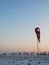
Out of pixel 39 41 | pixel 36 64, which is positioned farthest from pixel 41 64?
pixel 39 41

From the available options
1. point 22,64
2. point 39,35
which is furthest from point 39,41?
point 22,64

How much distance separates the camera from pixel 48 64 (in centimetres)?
4612

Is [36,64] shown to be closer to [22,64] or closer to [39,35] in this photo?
[22,64]

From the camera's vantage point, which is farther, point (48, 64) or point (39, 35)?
point (39, 35)

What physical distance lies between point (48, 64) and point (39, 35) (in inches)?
875

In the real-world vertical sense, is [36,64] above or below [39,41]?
below

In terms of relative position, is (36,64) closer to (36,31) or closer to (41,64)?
(41,64)

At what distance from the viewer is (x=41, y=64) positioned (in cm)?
4697

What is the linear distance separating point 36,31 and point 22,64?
20.9 m

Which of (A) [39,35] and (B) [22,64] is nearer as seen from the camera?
(B) [22,64]

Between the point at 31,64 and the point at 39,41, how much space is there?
65.3ft

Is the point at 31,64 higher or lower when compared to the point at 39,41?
lower

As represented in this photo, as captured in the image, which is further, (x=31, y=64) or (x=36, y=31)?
(x=36, y=31)

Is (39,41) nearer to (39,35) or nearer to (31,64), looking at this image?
(39,35)
